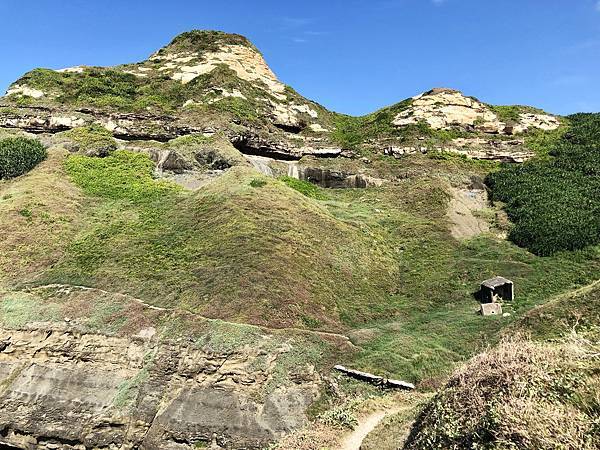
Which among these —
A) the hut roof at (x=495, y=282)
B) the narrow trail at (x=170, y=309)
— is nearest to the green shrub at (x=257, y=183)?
the narrow trail at (x=170, y=309)

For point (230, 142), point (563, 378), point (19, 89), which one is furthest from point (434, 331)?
point (19, 89)

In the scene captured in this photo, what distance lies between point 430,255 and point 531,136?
3546 cm

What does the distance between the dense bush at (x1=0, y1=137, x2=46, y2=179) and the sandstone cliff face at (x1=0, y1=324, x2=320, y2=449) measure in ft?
77.7

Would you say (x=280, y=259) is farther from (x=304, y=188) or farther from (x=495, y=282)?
(x=304, y=188)

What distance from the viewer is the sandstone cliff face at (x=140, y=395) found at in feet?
57.0

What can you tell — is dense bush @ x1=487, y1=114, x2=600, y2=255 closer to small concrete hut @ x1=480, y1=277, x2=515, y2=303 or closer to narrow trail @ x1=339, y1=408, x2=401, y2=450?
small concrete hut @ x1=480, y1=277, x2=515, y2=303

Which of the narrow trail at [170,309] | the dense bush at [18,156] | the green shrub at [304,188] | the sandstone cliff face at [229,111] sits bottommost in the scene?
the narrow trail at [170,309]

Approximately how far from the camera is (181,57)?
73625mm

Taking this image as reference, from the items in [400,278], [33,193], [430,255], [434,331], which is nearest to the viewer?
[434,331]

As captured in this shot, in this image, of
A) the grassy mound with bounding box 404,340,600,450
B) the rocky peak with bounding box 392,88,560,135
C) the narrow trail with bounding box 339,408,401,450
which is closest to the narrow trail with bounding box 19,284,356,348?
the narrow trail with bounding box 339,408,401,450

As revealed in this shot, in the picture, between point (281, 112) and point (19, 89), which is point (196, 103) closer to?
point (281, 112)

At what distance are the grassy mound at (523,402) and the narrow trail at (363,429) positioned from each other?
4714 millimetres

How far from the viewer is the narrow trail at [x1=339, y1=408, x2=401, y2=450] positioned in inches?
591

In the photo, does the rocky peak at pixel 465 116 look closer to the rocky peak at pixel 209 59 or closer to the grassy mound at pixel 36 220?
the rocky peak at pixel 209 59
